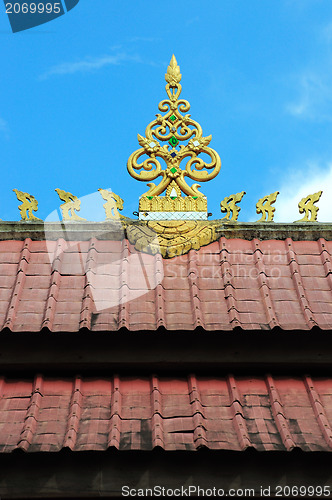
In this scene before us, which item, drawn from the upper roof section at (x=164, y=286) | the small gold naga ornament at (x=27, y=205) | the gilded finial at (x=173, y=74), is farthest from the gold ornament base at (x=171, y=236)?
the gilded finial at (x=173, y=74)

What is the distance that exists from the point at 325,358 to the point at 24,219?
4420 millimetres

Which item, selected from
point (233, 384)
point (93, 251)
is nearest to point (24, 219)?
point (93, 251)

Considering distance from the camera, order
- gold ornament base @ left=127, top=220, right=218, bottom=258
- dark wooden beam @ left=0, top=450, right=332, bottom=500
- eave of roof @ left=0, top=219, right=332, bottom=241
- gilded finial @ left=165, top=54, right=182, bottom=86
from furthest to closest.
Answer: gilded finial @ left=165, top=54, right=182, bottom=86
eave of roof @ left=0, top=219, right=332, bottom=241
gold ornament base @ left=127, top=220, right=218, bottom=258
dark wooden beam @ left=0, top=450, right=332, bottom=500

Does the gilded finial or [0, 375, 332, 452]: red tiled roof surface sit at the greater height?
the gilded finial

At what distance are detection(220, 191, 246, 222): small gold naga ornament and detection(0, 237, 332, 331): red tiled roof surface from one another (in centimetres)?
48

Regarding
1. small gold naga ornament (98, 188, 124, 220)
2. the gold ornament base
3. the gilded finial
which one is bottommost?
the gold ornament base

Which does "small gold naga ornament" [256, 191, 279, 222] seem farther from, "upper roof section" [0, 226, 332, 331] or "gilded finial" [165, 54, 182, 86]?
"gilded finial" [165, 54, 182, 86]

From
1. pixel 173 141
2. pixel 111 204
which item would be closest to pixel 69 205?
pixel 111 204

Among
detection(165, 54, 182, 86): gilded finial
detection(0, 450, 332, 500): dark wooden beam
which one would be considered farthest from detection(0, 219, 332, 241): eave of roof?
detection(0, 450, 332, 500): dark wooden beam

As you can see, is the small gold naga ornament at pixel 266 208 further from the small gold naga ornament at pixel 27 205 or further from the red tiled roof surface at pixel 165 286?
the small gold naga ornament at pixel 27 205

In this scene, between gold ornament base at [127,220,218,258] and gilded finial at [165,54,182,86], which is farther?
gilded finial at [165,54,182,86]

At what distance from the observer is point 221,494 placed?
6641mm

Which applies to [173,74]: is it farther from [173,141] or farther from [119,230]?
[119,230]

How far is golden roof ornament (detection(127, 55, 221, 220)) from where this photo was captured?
9805mm
